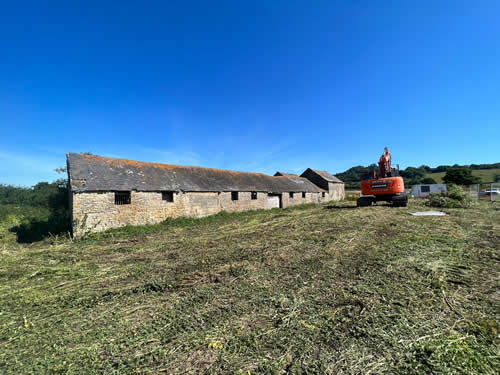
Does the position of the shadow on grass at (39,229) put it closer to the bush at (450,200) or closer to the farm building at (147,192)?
the farm building at (147,192)

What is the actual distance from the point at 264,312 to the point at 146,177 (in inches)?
524

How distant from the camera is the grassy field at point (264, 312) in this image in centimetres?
218

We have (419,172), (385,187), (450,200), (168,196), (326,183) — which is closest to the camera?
(168,196)

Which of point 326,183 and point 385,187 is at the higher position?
point 326,183

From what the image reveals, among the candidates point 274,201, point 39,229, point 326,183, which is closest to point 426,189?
point 326,183

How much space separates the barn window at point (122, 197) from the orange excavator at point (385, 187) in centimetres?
1792

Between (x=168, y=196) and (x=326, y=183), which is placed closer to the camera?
(x=168, y=196)

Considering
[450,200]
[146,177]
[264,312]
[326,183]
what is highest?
[146,177]

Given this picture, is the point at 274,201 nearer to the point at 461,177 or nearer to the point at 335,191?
the point at 335,191

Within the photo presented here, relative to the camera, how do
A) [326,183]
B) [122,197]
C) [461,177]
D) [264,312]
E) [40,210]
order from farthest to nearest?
[461,177] → [326,183] → [40,210] → [122,197] → [264,312]

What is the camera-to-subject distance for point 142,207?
1225cm

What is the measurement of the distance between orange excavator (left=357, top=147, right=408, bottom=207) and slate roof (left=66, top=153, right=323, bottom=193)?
28.8ft

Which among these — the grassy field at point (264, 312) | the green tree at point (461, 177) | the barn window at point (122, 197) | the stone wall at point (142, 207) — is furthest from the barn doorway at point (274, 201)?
the green tree at point (461, 177)

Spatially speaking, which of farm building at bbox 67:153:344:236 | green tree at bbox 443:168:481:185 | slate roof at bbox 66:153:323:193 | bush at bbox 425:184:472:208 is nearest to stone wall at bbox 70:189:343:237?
farm building at bbox 67:153:344:236
